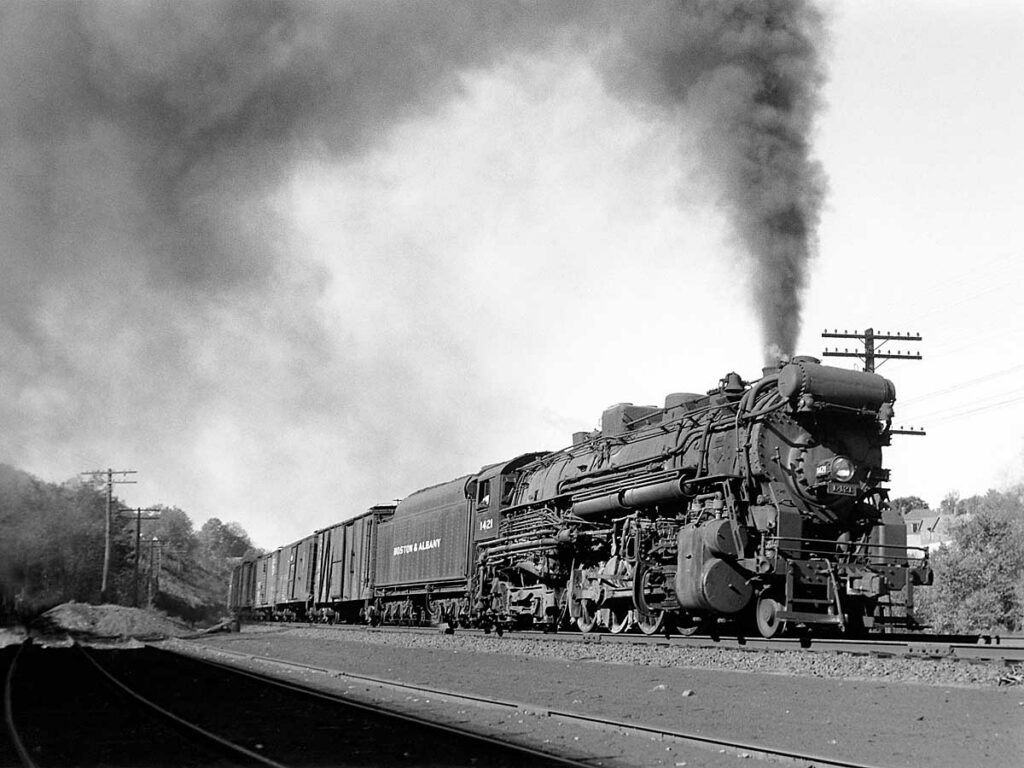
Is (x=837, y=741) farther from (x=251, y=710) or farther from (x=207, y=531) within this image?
(x=207, y=531)

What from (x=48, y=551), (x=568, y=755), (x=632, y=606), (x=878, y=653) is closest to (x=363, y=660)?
(x=632, y=606)

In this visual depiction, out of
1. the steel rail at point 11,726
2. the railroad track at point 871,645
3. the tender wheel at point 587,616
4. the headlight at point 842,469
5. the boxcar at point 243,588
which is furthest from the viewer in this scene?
the boxcar at point 243,588

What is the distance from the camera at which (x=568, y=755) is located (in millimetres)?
8445

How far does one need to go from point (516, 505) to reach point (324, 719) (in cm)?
1313

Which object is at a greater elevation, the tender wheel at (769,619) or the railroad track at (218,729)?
the tender wheel at (769,619)

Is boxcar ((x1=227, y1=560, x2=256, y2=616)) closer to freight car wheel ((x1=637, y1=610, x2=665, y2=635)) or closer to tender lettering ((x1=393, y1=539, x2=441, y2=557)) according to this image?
tender lettering ((x1=393, y1=539, x2=441, y2=557))

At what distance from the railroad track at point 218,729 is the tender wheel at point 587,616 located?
677cm

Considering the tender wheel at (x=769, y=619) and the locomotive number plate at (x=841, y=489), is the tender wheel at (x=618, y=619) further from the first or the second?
the locomotive number plate at (x=841, y=489)

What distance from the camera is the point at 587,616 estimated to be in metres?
20.0

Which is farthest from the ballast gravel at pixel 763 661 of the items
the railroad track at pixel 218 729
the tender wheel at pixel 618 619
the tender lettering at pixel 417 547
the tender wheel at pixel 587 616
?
the tender lettering at pixel 417 547

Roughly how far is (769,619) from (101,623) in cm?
3124

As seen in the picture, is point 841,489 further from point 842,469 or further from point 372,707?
point 372,707

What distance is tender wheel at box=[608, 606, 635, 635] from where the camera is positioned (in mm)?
18797

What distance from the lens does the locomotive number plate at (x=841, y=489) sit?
596 inches
